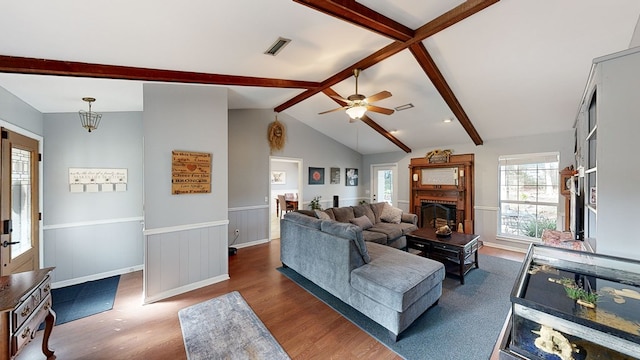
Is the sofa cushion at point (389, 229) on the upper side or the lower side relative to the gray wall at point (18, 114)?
lower

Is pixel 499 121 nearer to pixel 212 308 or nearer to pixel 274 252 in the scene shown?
pixel 274 252

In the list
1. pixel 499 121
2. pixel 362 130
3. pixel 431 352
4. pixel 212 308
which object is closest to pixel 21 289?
pixel 212 308

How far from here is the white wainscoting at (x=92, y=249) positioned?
3.11 metres

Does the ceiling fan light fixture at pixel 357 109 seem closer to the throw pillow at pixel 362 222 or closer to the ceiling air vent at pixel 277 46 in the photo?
the ceiling air vent at pixel 277 46

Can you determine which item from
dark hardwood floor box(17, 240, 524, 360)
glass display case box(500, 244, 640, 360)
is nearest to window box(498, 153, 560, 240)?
glass display case box(500, 244, 640, 360)

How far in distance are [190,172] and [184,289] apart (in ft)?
5.08

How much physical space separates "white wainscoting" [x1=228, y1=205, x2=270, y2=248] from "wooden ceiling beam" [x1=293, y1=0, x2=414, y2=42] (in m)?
4.10

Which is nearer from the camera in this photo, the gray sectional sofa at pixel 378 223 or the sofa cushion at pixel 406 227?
the gray sectional sofa at pixel 378 223

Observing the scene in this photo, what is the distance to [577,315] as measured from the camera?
90cm

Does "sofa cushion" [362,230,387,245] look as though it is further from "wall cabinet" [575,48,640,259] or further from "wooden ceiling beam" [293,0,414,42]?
"wooden ceiling beam" [293,0,414,42]

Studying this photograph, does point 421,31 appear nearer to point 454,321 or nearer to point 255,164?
point 454,321

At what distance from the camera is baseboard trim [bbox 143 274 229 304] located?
2826 millimetres

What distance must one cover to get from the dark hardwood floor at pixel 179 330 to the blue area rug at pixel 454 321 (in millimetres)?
136

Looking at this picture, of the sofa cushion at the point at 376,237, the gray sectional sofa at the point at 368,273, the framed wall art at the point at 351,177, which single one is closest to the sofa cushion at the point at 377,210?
the sofa cushion at the point at 376,237
